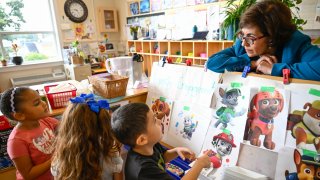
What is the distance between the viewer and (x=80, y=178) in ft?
2.78

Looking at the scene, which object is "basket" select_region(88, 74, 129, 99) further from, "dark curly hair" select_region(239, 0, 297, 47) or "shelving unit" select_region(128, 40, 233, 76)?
"shelving unit" select_region(128, 40, 233, 76)

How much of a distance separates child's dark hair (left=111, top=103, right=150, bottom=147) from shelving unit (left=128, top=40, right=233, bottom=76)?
175 centimetres

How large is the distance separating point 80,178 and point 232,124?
70 cm

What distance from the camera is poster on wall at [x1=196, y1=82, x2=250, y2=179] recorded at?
994 millimetres

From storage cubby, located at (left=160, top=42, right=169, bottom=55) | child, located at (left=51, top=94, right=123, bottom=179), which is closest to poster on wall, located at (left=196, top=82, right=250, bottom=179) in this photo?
child, located at (left=51, top=94, right=123, bottom=179)

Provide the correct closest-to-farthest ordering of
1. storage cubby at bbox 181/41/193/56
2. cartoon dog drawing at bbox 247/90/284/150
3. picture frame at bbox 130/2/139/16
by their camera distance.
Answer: cartoon dog drawing at bbox 247/90/284/150 → storage cubby at bbox 181/41/193/56 → picture frame at bbox 130/2/139/16

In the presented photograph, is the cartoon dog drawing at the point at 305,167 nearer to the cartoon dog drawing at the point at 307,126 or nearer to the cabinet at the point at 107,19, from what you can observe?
the cartoon dog drawing at the point at 307,126

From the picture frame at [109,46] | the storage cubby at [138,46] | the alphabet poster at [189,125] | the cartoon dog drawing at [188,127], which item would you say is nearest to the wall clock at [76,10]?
the picture frame at [109,46]

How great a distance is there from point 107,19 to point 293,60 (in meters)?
4.23

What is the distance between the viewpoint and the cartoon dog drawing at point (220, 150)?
3.34 feet

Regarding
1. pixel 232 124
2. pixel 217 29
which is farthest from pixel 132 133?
pixel 217 29

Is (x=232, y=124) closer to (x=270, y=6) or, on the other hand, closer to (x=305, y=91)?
(x=305, y=91)

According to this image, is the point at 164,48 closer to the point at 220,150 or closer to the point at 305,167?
the point at 220,150

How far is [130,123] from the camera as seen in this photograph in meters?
0.87
